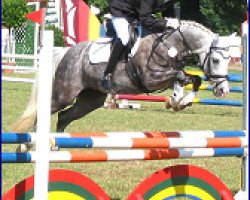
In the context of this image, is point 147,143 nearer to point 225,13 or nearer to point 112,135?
point 112,135

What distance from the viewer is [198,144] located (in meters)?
3.97

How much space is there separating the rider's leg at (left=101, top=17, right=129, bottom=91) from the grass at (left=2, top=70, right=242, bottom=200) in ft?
2.63

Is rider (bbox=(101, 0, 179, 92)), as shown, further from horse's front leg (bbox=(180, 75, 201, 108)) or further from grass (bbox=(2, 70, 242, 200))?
grass (bbox=(2, 70, 242, 200))

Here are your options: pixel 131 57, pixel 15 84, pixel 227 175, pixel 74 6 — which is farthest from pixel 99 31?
pixel 227 175

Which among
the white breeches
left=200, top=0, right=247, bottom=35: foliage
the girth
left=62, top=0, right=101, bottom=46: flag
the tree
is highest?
left=200, top=0, right=247, bottom=35: foliage

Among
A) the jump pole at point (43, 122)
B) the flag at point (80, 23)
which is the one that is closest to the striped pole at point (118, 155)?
the jump pole at point (43, 122)

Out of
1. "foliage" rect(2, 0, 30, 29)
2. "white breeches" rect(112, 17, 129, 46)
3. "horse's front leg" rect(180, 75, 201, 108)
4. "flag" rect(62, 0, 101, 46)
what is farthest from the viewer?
"foliage" rect(2, 0, 30, 29)

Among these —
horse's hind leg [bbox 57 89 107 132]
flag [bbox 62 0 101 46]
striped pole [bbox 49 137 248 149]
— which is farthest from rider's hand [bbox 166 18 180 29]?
flag [bbox 62 0 101 46]

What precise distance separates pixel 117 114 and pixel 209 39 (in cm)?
522

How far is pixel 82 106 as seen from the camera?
24.9ft

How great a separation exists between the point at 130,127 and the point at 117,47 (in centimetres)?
322

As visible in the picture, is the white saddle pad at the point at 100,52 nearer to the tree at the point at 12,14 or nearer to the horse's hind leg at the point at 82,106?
the horse's hind leg at the point at 82,106

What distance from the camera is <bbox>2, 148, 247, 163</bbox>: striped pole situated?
144 inches

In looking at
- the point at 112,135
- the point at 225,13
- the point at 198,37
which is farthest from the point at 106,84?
the point at 225,13
